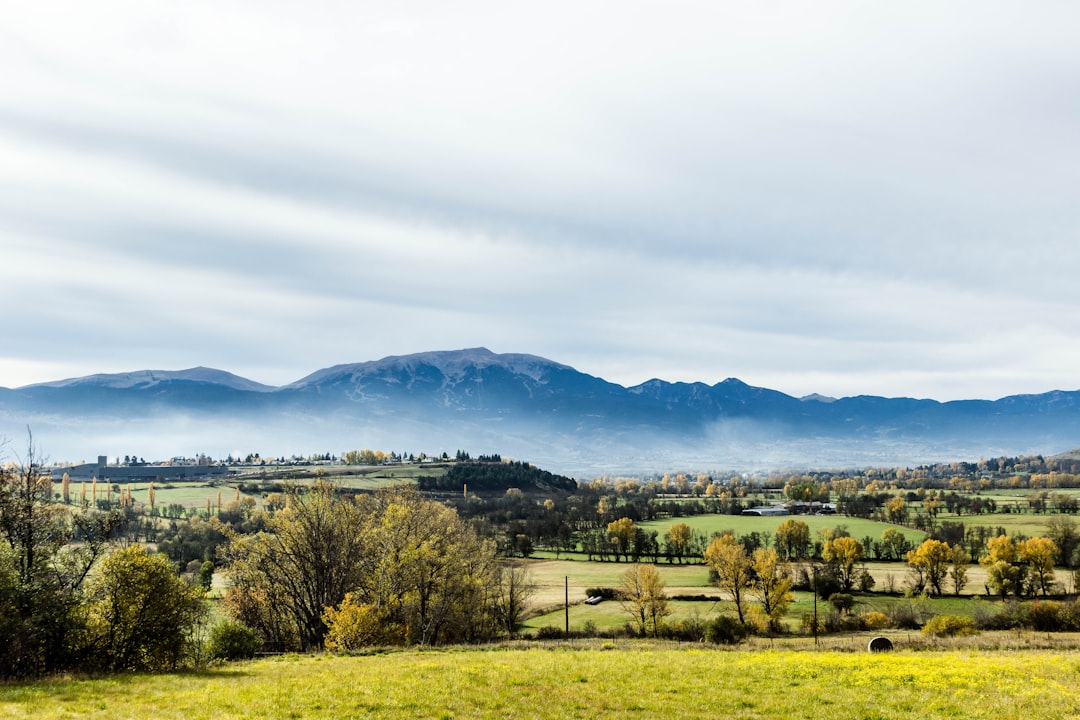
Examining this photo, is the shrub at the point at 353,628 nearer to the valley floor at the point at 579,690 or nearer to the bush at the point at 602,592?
the valley floor at the point at 579,690

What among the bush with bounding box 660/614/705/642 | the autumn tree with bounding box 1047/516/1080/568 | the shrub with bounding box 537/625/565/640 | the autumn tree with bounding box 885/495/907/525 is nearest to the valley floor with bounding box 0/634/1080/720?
the bush with bounding box 660/614/705/642

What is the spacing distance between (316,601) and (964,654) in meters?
44.6

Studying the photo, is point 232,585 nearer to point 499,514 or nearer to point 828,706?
point 828,706

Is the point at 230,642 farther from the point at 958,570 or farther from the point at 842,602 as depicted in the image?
the point at 958,570

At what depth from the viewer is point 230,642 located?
4003cm

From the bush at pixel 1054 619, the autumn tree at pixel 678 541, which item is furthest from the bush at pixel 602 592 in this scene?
the bush at pixel 1054 619

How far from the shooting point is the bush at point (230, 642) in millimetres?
39531

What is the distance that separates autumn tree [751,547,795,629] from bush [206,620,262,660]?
220 feet

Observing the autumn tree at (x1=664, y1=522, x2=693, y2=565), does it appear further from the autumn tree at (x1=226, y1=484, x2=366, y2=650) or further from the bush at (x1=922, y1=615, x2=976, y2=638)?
the autumn tree at (x1=226, y1=484, x2=366, y2=650)

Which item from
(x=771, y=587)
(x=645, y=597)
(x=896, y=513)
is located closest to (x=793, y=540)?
(x=896, y=513)

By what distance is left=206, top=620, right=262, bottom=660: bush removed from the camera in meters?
39.5

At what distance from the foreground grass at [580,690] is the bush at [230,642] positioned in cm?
677

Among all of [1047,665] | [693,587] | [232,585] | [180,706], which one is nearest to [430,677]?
[180,706]

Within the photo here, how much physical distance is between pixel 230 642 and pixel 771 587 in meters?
76.5
